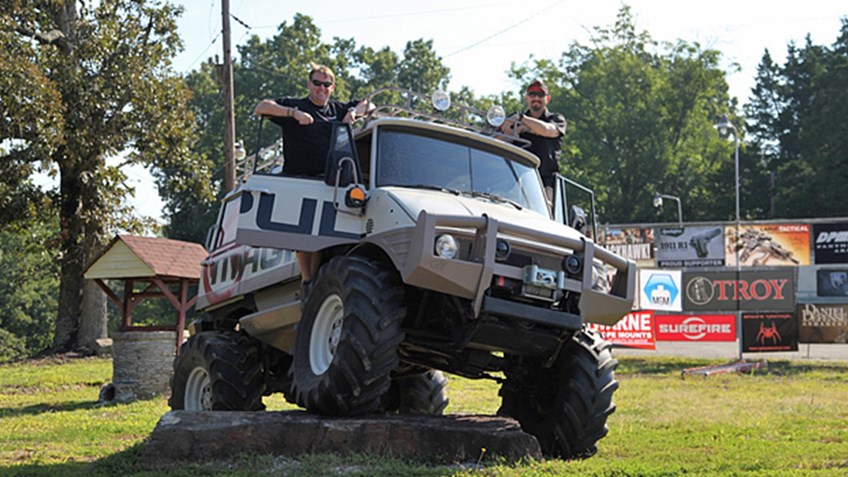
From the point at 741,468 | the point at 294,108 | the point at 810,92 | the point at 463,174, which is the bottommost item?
the point at 741,468

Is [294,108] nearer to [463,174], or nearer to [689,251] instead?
[463,174]

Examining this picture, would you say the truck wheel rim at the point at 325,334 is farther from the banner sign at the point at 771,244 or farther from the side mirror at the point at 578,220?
the banner sign at the point at 771,244

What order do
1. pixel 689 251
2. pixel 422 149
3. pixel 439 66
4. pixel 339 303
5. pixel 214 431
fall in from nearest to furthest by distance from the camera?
pixel 214 431 < pixel 339 303 < pixel 422 149 < pixel 689 251 < pixel 439 66

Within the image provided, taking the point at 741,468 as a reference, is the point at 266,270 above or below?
above

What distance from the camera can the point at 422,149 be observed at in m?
9.94

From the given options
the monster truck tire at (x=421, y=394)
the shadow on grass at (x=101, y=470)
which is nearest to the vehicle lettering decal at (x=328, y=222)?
the shadow on grass at (x=101, y=470)

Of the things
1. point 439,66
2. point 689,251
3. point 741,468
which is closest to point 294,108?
point 741,468

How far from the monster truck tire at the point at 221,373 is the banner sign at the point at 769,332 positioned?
18699mm

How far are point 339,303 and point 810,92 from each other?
7742cm

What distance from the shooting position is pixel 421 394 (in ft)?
42.4

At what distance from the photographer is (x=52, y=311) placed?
8075cm

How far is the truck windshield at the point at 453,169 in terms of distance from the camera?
31.8 feet

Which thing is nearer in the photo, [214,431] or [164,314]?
[214,431]

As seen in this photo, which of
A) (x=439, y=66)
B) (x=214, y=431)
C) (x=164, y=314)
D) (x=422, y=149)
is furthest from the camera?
(x=439, y=66)
